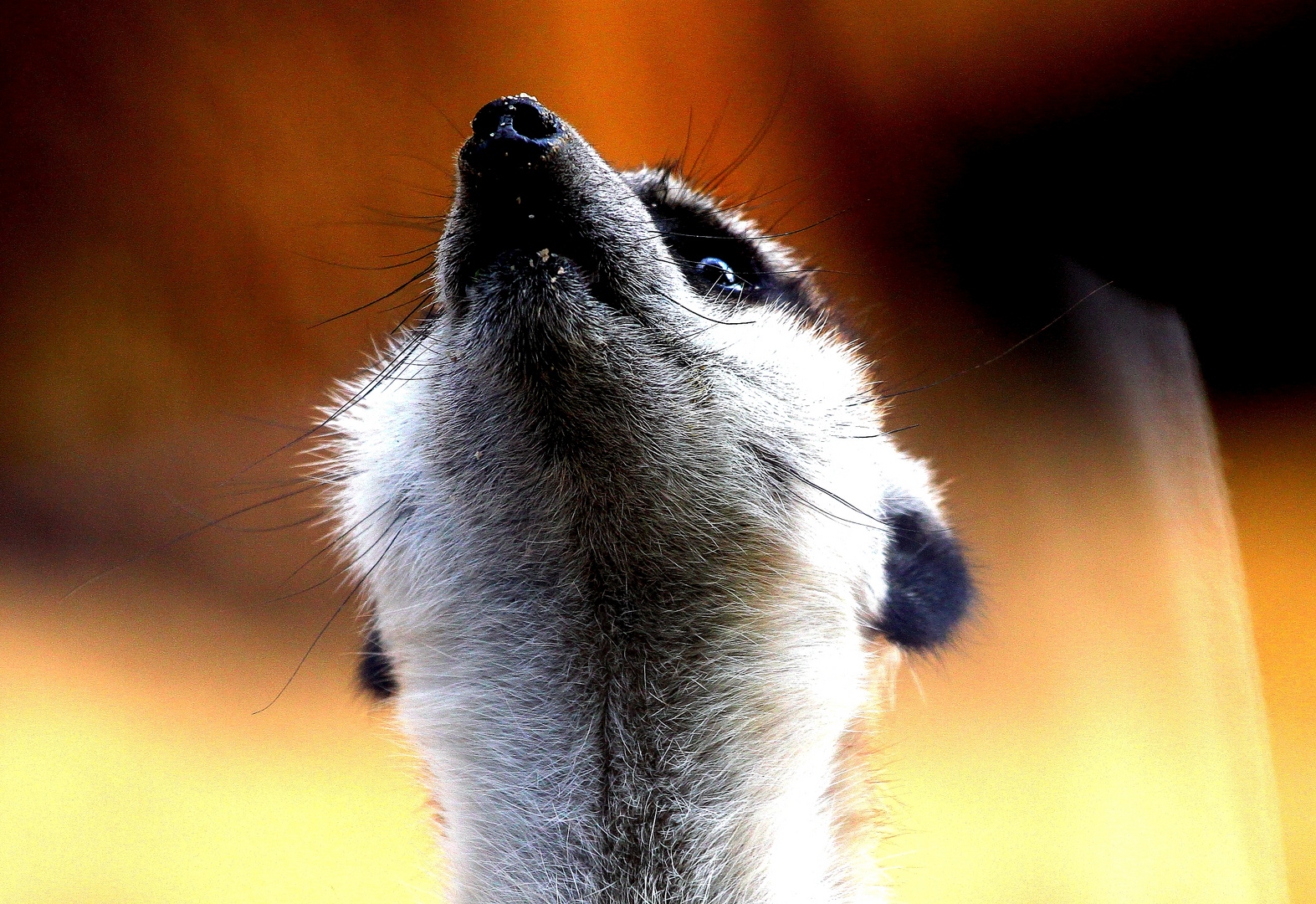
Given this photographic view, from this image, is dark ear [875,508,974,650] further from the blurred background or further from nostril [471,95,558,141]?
nostril [471,95,558,141]

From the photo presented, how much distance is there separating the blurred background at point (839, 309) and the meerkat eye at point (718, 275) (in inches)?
17.3

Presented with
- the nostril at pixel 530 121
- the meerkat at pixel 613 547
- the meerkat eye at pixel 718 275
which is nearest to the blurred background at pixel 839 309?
the meerkat at pixel 613 547

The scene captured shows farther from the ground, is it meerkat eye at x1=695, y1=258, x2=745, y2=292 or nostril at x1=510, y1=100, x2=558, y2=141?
meerkat eye at x1=695, y1=258, x2=745, y2=292

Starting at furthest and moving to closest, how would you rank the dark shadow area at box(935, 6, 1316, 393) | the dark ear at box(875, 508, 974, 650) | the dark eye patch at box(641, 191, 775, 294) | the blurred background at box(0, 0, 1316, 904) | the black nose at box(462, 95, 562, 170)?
the blurred background at box(0, 0, 1316, 904)
the dark shadow area at box(935, 6, 1316, 393)
the dark ear at box(875, 508, 974, 650)
the dark eye patch at box(641, 191, 775, 294)
the black nose at box(462, 95, 562, 170)

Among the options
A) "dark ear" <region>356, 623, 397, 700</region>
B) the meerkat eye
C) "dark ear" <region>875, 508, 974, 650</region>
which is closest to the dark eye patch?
the meerkat eye

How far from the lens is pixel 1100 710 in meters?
1.52

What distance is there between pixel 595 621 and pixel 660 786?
0.55ft

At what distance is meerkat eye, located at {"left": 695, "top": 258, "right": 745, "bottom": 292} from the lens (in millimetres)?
798

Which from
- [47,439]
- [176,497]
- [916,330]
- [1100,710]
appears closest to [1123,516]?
[1100,710]

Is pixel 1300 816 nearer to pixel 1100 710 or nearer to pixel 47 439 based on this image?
pixel 1100 710

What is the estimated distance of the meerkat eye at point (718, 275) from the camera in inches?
31.4

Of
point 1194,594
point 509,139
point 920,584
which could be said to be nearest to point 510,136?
point 509,139

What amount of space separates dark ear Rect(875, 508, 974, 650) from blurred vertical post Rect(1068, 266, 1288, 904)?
1.76 feet

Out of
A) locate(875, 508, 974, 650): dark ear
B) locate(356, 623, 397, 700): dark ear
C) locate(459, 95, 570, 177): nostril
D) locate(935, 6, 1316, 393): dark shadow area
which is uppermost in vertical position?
locate(935, 6, 1316, 393): dark shadow area
